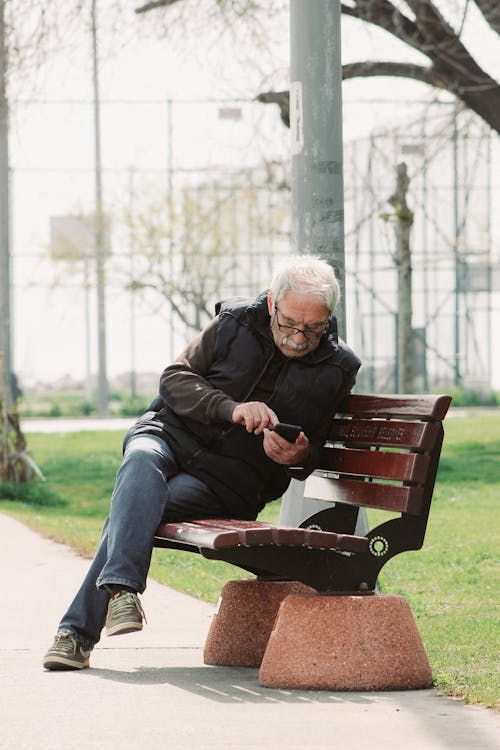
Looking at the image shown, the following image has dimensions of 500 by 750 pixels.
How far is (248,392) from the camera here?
5.15 m

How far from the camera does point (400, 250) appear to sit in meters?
17.6

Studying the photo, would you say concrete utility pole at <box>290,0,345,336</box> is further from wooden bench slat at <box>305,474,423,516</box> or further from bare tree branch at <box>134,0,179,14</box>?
bare tree branch at <box>134,0,179,14</box>

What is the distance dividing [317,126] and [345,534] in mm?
2305

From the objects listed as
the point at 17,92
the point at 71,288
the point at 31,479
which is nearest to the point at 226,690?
the point at 17,92

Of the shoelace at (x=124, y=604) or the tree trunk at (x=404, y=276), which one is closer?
the shoelace at (x=124, y=604)

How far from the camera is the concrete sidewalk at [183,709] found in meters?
3.94

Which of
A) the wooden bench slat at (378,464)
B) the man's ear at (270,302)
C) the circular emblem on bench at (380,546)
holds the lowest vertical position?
the circular emblem on bench at (380,546)

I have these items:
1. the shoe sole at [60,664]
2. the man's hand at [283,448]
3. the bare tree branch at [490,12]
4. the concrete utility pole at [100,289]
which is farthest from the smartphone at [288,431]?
the concrete utility pole at [100,289]

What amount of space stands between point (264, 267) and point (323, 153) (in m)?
26.6

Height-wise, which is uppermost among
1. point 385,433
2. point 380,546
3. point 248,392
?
point 248,392

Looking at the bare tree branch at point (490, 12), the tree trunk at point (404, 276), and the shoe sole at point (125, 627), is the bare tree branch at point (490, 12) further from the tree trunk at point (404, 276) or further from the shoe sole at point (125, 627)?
the shoe sole at point (125, 627)

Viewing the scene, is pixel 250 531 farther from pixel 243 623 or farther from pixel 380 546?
pixel 243 623

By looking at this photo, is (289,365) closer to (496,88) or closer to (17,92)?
(17,92)

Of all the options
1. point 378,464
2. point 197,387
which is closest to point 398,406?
point 378,464
